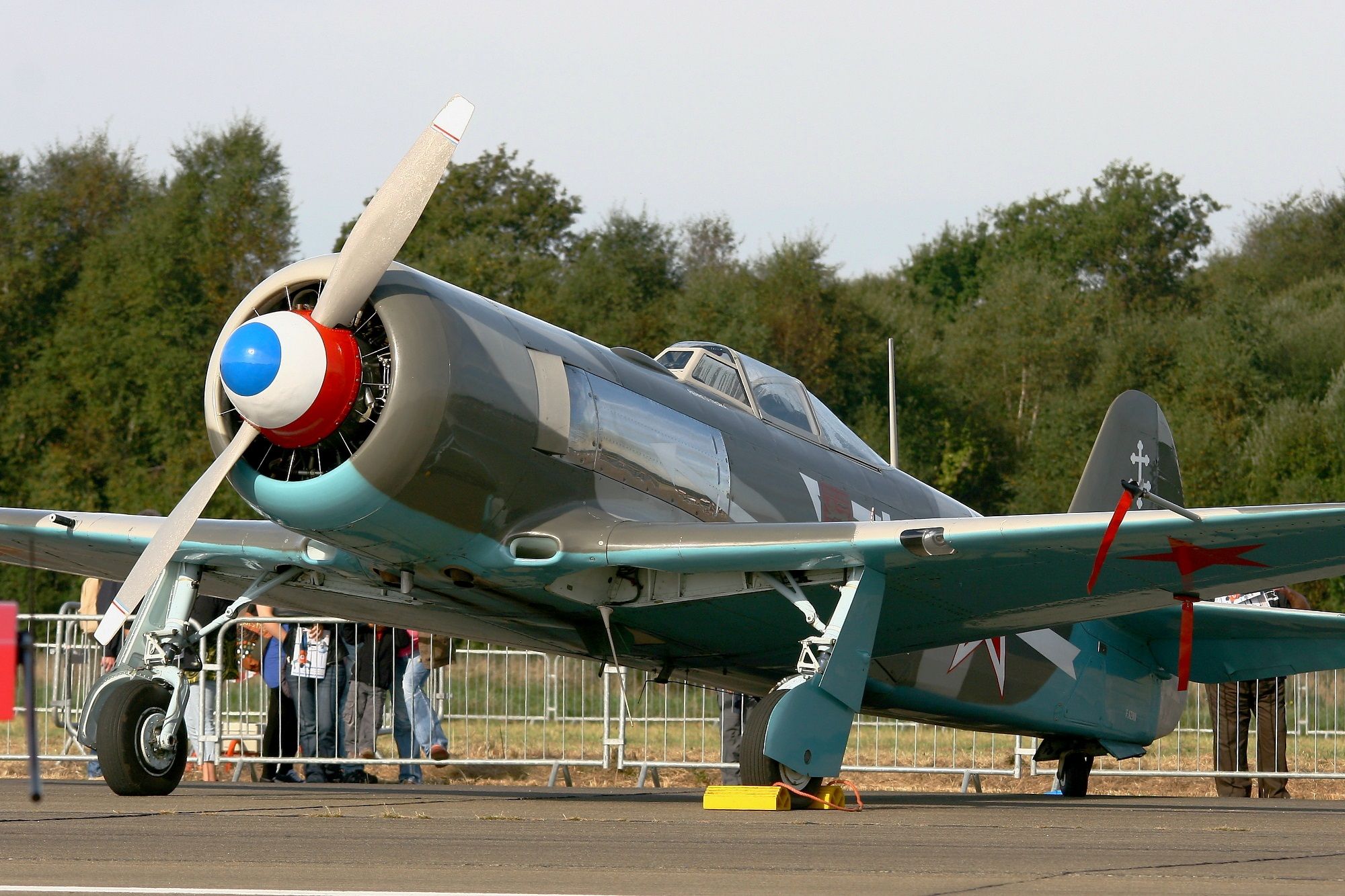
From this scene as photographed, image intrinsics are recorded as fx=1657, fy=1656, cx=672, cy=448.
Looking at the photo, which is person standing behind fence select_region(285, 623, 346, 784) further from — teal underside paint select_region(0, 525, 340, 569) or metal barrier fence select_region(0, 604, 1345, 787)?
teal underside paint select_region(0, 525, 340, 569)

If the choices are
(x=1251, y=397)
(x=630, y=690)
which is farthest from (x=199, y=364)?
(x=1251, y=397)

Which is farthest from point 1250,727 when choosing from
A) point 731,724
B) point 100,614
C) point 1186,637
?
point 100,614

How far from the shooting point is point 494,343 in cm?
759

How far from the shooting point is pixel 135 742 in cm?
765

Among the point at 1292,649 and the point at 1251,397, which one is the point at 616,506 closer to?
the point at 1292,649

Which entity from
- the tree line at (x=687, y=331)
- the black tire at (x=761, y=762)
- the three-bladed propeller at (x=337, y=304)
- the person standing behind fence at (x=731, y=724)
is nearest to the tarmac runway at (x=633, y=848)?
the black tire at (x=761, y=762)

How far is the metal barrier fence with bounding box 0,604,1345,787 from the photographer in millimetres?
12594

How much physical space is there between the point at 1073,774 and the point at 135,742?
6.53m

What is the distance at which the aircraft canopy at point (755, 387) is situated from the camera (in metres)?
9.23

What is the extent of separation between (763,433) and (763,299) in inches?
1396

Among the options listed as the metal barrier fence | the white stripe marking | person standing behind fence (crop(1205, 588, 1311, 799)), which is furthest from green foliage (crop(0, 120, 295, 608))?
the white stripe marking

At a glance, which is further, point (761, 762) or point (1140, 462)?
point (1140, 462)

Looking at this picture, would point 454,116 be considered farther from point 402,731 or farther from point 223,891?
point 402,731

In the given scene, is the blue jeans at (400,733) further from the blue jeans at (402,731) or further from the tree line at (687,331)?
the tree line at (687,331)
